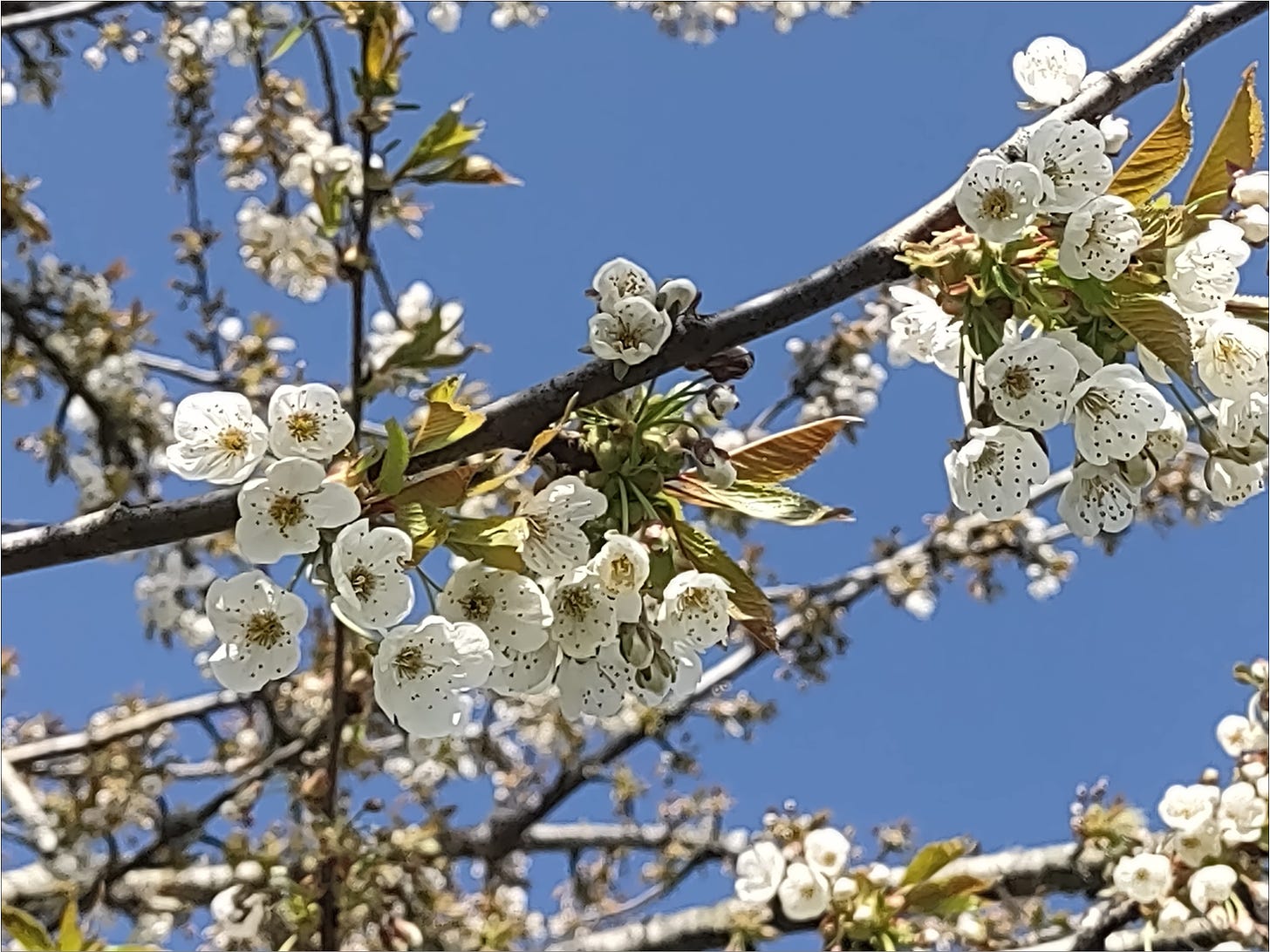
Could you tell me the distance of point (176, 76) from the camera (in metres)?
3.66

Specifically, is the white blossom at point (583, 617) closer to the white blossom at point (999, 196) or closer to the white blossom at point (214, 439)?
the white blossom at point (214, 439)

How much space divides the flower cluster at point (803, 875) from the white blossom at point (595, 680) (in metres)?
1.39

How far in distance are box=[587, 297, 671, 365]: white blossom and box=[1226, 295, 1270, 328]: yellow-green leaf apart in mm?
600

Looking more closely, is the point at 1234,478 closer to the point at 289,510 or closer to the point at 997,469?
the point at 997,469

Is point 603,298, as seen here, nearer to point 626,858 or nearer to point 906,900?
point 906,900

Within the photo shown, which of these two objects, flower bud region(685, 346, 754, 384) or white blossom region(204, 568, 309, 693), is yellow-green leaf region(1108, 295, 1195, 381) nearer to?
flower bud region(685, 346, 754, 384)

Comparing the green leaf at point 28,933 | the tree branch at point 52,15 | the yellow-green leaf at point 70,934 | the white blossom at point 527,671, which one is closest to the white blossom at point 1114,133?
the white blossom at point 527,671

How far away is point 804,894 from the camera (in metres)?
2.45

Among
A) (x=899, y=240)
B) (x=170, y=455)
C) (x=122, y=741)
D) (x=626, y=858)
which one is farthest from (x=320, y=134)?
(x=626, y=858)

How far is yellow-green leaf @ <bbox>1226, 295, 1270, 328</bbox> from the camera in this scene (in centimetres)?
119

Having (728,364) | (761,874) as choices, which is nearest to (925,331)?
(728,364)

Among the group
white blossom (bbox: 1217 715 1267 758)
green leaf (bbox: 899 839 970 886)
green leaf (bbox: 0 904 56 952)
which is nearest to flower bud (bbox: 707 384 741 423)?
green leaf (bbox: 899 839 970 886)

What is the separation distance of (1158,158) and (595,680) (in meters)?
0.81

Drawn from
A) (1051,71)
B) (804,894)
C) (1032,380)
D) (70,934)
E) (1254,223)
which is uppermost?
(1051,71)
